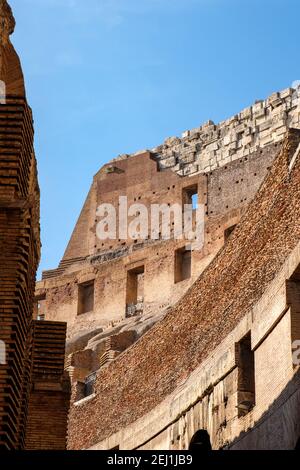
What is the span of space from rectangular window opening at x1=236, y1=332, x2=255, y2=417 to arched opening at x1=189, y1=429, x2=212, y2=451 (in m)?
2.18

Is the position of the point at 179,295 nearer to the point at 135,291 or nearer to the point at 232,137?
the point at 135,291

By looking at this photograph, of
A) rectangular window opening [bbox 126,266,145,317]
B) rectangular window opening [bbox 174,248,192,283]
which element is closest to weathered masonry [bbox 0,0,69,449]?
rectangular window opening [bbox 174,248,192,283]

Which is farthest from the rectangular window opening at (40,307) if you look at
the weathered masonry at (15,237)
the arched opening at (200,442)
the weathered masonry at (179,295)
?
the weathered masonry at (15,237)

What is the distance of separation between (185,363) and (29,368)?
7.24m

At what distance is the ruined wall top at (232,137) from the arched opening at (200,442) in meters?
24.8

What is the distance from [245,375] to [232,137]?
30.1m

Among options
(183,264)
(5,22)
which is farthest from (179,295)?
(5,22)

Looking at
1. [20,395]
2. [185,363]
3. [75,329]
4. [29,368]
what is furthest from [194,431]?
[75,329]

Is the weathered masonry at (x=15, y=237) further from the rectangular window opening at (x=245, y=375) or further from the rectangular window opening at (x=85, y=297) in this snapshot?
the rectangular window opening at (x=85, y=297)

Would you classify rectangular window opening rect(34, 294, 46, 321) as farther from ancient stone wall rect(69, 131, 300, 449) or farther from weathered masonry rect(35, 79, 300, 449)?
ancient stone wall rect(69, 131, 300, 449)

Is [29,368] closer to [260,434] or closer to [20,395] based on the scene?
[20,395]

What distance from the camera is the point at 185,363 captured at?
2086cm

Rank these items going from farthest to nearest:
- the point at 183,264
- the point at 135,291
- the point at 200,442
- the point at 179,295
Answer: the point at 135,291, the point at 183,264, the point at 179,295, the point at 200,442

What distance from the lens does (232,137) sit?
4675 centimetres
